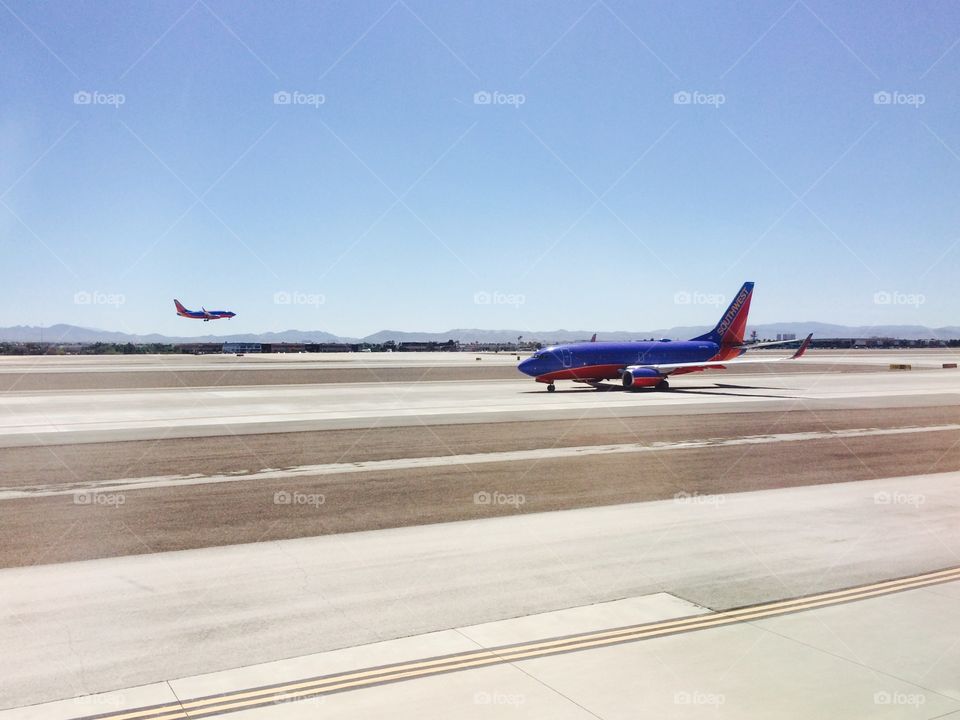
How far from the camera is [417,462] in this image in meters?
22.2

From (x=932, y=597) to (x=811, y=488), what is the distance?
828 centimetres

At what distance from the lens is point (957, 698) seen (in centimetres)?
730
